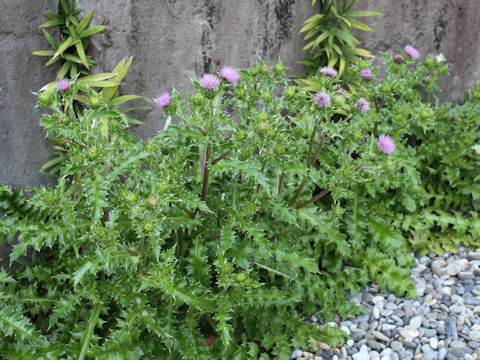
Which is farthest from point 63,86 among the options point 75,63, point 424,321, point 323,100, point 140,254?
point 424,321

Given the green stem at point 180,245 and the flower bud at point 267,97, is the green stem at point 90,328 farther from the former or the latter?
the flower bud at point 267,97

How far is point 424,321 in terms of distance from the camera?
3.09m

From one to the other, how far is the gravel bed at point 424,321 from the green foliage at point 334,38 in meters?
1.86

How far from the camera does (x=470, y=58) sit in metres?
4.66

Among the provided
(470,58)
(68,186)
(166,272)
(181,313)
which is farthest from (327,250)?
(470,58)

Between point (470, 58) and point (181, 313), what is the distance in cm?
378

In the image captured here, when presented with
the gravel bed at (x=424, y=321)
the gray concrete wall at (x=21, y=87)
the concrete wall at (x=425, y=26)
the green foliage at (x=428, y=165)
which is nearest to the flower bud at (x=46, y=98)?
the gray concrete wall at (x=21, y=87)

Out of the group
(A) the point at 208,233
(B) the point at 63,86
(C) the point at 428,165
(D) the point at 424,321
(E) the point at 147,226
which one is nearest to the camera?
(E) the point at 147,226

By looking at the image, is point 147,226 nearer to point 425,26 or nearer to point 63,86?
point 63,86

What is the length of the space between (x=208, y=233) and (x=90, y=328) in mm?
817

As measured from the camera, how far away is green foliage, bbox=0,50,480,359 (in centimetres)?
238

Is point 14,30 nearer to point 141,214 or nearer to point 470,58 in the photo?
point 141,214

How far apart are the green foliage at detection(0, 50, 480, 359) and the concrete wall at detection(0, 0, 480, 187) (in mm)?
549

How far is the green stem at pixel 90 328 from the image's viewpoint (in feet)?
8.06
